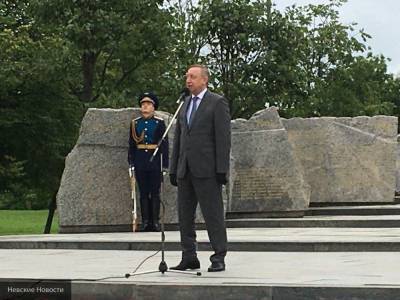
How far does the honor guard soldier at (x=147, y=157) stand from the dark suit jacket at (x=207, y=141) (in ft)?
17.8

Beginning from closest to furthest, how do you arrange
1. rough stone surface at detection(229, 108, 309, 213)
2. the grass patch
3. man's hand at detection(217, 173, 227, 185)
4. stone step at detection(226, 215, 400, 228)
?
man's hand at detection(217, 173, 227, 185) < stone step at detection(226, 215, 400, 228) < rough stone surface at detection(229, 108, 309, 213) < the grass patch

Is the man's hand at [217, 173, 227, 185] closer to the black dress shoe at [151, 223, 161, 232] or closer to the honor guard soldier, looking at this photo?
the honor guard soldier

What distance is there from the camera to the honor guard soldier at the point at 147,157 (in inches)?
587

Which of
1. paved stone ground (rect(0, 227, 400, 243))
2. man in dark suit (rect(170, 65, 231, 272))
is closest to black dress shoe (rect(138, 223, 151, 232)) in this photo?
paved stone ground (rect(0, 227, 400, 243))

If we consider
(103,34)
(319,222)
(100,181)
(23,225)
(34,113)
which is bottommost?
(23,225)

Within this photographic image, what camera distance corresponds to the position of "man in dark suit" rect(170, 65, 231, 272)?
9.30 meters

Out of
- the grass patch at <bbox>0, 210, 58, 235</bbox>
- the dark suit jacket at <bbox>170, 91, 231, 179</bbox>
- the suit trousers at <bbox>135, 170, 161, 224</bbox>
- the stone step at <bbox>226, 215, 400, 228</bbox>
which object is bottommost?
the grass patch at <bbox>0, 210, 58, 235</bbox>

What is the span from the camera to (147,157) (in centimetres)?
1491

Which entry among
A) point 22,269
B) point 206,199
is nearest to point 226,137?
point 206,199

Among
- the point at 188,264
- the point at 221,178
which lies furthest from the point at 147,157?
the point at 221,178

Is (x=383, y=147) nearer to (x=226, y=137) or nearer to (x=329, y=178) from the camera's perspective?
(x=329, y=178)

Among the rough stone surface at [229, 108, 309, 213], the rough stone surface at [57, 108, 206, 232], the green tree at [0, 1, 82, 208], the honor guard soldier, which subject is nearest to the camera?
the honor guard soldier

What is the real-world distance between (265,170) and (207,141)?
26.7 feet

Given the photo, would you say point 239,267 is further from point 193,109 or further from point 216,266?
point 193,109
